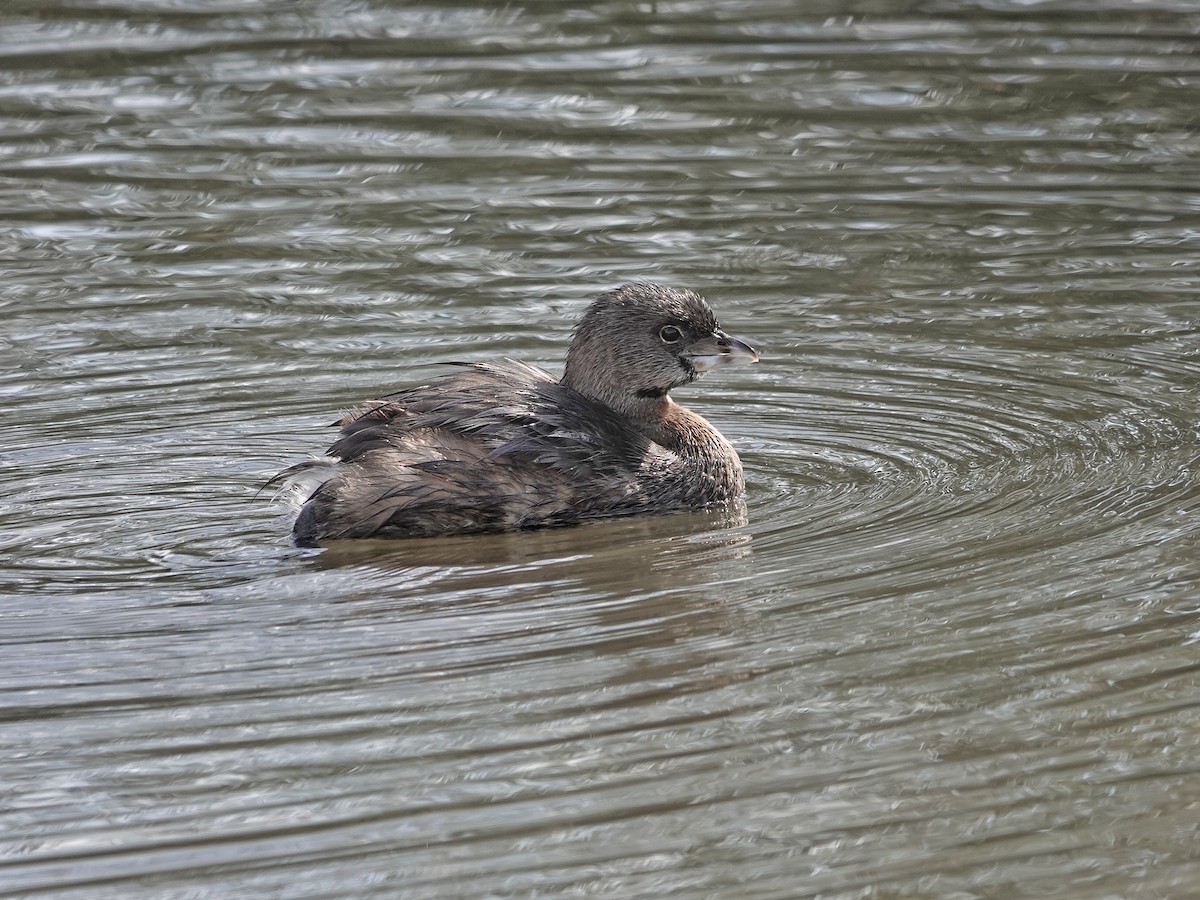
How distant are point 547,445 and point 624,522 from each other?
0.43m

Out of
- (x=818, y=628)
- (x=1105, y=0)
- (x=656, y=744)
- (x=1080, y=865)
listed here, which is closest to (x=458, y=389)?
(x=818, y=628)

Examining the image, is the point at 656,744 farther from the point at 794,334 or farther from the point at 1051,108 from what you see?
the point at 1051,108

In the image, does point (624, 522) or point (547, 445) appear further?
point (624, 522)

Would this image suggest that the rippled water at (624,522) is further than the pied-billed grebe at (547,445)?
No

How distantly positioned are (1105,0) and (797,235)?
192 inches

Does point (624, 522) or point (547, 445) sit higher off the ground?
point (547, 445)

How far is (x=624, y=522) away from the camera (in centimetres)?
752

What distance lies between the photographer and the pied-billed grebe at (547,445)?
23.7 ft

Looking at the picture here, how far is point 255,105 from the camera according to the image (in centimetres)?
1288

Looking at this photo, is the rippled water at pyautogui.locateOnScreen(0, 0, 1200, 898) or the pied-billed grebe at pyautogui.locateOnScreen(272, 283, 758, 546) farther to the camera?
the pied-billed grebe at pyautogui.locateOnScreen(272, 283, 758, 546)

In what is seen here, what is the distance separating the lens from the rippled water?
4.78m

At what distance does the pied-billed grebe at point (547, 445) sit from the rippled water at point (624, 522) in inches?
5.7

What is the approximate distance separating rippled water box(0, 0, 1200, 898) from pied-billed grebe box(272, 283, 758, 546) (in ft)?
0.47

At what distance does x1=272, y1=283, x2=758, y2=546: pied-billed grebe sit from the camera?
23.7 ft
